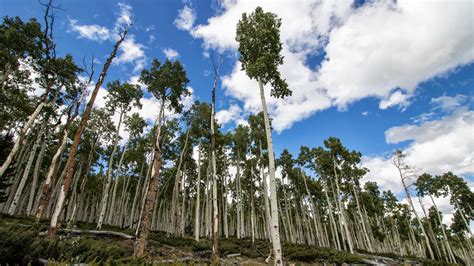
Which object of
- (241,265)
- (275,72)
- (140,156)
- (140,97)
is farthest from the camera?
(140,156)

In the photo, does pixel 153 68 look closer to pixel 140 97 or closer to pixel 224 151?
pixel 140 97

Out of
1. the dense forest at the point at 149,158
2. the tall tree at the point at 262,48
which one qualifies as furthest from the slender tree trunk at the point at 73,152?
the tall tree at the point at 262,48

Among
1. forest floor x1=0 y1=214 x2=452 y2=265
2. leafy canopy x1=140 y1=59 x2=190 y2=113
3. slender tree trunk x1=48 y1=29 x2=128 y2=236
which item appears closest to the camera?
forest floor x1=0 y1=214 x2=452 y2=265

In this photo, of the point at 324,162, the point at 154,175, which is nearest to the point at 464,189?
the point at 324,162

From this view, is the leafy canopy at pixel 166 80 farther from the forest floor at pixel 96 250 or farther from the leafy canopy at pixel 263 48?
the forest floor at pixel 96 250

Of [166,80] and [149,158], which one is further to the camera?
[149,158]

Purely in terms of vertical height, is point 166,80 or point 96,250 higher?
point 166,80

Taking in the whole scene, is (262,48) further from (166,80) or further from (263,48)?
(166,80)

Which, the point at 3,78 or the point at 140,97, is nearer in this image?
the point at 3,78

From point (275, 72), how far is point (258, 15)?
3.88m

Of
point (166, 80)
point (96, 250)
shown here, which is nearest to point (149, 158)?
point (166, 80)

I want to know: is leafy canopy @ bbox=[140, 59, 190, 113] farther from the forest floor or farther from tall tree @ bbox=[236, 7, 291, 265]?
the forest floor

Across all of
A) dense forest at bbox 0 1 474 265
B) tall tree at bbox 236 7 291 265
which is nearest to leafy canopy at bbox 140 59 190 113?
dense forest at bbox 0 1 474 265

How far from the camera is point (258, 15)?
12656 mm
